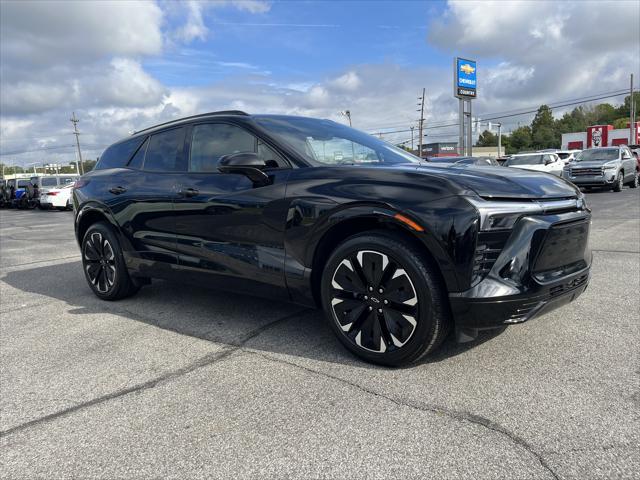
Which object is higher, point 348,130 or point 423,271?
point 348,130

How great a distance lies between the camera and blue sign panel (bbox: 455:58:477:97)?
34938 millimetres

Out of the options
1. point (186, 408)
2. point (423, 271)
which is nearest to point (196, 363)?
point (186, 408)

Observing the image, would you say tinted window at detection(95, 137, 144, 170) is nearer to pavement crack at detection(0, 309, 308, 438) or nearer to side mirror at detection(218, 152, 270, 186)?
side mirror at detection(218, 152, 270, 186)

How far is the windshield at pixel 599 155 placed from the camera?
62.6ft

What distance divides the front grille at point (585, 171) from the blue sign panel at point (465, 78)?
17945mm

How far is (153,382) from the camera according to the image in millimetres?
2980

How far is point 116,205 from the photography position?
15.5 ft

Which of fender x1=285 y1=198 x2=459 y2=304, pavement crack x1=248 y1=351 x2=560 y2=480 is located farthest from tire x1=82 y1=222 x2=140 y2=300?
pavement crack x1=248 y1=351 x2=560 y2=480

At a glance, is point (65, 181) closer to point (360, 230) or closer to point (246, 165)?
point (246, 165)

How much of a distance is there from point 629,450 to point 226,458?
173 centimetres

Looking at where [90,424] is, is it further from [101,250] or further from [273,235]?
[101,250]

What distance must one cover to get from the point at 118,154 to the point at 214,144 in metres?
1.66

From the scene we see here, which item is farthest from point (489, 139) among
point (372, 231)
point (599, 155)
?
point (372, 231)

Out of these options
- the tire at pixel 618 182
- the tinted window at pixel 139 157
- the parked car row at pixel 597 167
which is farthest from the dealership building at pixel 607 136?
the tinted window at pixel 139 157
